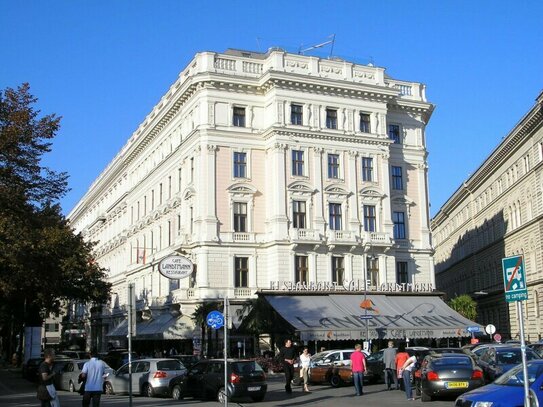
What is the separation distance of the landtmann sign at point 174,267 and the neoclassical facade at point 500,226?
41526mm

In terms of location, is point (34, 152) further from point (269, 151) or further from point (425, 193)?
point (425, 193)

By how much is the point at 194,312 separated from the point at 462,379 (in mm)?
28266

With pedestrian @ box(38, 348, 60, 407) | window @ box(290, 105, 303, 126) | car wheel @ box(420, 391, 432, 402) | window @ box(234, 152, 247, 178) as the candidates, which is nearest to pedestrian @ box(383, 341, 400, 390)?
car wheel @ box(420, 391, 432, 402)

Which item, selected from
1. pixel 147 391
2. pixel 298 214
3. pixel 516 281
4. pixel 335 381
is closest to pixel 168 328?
pixel 298 214

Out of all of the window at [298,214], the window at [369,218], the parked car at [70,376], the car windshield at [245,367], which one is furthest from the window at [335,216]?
the car windshield at [245,367]

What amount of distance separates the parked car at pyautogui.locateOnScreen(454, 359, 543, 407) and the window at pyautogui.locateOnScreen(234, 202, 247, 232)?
3480cm

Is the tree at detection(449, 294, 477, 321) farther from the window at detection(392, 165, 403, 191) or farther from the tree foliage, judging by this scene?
the tree foliage

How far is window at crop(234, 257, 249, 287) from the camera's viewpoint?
49550mm

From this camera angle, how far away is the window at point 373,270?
51719 mm

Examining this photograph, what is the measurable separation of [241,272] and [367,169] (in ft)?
39.4

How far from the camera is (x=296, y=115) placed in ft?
169

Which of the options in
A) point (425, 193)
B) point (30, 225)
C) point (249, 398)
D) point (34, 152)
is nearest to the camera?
point (249, 398)

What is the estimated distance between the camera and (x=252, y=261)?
49.8 metres

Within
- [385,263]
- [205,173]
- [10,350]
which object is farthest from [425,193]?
[10,350]
